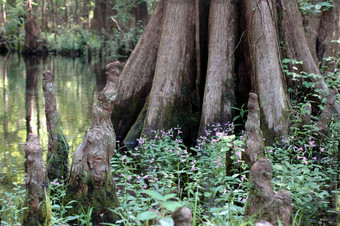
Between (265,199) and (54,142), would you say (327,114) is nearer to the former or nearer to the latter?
(265,199)

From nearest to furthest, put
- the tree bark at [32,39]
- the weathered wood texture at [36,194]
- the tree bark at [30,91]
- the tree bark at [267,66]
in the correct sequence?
the weathered wood texture at [36,194]
the tree bark at [267,66]
the tree bark at [30,91]
the tree bark at [32,39]

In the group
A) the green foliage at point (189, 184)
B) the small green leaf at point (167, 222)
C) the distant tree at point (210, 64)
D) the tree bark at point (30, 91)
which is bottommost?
the tree bark at point (30, 91)

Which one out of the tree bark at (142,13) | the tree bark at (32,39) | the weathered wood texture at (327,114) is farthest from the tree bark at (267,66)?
the tree bark at (32,39)

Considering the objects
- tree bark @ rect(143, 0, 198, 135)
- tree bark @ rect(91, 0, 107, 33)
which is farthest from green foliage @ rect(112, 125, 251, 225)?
tree bark @ rect(91, 0, 107, 33)

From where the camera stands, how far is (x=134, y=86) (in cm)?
818

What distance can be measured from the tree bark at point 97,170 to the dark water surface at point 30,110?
118 centimetres

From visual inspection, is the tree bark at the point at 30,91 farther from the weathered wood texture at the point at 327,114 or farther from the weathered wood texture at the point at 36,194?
the weathered wood texture at the point at 327,114

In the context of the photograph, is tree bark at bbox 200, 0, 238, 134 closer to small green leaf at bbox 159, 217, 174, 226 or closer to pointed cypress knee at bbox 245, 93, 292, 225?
pointed cypress knee at bbox 245, 93, 292, 225

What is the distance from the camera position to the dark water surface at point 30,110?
22.3 ft

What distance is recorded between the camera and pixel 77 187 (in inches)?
165

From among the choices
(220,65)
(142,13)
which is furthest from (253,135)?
(142,13)

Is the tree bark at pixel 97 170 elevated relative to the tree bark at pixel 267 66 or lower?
lower

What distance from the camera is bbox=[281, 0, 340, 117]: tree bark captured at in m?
7.50

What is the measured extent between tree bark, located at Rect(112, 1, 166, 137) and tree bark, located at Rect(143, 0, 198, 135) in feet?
1.90
